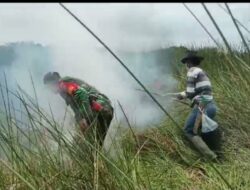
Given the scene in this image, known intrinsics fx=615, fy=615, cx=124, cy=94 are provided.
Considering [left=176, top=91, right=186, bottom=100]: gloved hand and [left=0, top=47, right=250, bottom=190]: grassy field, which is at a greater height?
[left=0, top=47, right=250, bottom=190]: grassy field

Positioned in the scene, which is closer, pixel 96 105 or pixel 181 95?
pixel 96 105

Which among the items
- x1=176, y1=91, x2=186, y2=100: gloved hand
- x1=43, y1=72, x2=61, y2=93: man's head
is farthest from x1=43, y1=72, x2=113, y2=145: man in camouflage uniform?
x1=176, y1=91, x2=186, y2=100: gloved hand

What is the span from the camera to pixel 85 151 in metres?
2.87

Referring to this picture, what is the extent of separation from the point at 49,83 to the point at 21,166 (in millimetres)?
4080

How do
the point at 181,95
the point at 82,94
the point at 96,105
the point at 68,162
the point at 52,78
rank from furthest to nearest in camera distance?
the point at 181,95
the point at 52,78
the point at 96,105
the point at 82,94
the point at 68,162

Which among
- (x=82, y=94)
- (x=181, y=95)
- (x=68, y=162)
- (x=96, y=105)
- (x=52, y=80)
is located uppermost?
(x=68, y=162)

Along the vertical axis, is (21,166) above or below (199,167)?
above

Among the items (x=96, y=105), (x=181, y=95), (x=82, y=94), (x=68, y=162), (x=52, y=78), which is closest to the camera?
(x=68, y=162)

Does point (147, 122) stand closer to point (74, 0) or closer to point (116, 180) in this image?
point (116, 180)

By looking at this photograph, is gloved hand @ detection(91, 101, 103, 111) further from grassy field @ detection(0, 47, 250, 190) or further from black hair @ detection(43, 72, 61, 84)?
grassy field @ detection(0, 47, 250, 190)

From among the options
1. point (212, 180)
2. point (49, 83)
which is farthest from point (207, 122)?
point (212, 180)

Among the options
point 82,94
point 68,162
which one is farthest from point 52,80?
point 68,162

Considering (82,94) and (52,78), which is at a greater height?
(52,78)

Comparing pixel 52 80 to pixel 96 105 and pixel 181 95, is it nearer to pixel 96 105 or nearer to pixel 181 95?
pixel 96 105
